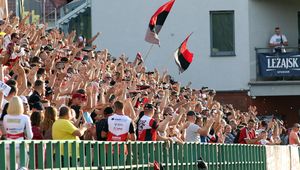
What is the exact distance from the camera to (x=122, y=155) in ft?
58.6

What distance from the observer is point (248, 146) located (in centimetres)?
2712

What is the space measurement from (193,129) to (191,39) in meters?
23.8

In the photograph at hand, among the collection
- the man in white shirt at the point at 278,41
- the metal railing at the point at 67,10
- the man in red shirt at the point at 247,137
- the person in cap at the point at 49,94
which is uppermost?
the metal railing at the point at 67,10

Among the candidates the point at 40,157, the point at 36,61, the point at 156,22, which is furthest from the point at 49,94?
the point at 156,22

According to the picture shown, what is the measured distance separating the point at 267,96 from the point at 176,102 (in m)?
18.5

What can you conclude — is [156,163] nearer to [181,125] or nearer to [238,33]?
[181,125]

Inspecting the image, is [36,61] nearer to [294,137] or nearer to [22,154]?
[22,154]

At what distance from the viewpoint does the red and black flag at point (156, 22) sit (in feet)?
116

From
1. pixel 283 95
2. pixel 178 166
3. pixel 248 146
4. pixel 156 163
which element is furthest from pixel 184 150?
pixel 283 95

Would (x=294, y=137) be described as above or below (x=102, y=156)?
below

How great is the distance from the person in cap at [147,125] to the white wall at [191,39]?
27.0m

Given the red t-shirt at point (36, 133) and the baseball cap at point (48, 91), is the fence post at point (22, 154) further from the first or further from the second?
the baseball cap at point (48, 91)

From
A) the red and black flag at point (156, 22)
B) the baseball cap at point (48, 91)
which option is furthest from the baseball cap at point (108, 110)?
the red and black flag at point (156, 22)

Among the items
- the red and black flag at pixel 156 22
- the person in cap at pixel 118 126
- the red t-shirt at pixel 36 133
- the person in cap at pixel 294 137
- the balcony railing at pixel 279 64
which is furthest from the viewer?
the balcony railing at pixel 279 64
